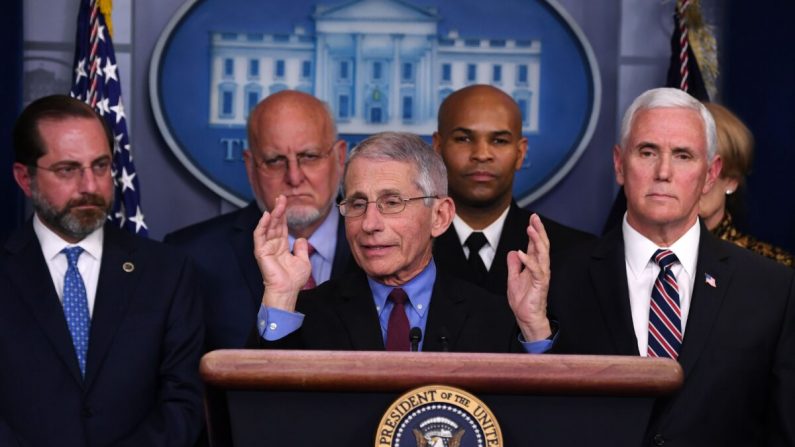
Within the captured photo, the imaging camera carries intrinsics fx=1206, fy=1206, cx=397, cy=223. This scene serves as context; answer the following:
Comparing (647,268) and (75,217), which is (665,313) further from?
(75,217)

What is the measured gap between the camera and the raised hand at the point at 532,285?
238 cm

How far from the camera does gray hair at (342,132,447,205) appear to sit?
8.98 feet

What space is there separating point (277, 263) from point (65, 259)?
1172 millimetres

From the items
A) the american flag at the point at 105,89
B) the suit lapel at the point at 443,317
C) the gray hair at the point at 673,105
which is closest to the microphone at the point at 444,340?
the suit lapel at the point at 443,317

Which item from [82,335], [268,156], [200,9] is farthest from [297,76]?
[82,335]

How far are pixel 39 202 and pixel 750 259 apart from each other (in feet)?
6.43

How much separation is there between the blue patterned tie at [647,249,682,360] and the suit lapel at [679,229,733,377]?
0.04 meters

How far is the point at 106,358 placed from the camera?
129 inches

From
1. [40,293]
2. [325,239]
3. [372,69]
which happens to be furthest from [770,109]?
[40,293]

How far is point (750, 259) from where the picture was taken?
2896 millimetres

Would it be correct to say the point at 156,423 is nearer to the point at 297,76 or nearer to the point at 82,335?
the point at 82,335

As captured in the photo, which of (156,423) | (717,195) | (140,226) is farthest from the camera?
(140,226)

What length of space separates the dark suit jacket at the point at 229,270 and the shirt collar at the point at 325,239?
0.08 feet

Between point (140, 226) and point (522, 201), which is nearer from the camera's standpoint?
point (140, 226)
